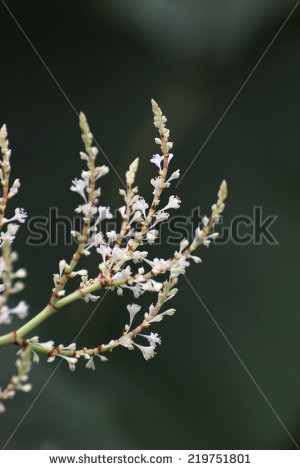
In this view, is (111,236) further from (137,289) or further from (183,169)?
(183,169)

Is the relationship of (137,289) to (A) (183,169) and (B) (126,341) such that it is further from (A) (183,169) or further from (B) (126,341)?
(A) (183,169)

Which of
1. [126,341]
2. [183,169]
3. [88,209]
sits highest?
[88,209]

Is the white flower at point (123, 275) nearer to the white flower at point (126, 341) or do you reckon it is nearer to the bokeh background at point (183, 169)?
the white flower at point (126, 341)

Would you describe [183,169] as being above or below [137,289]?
below

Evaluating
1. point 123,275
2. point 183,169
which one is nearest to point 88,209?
point 123,275

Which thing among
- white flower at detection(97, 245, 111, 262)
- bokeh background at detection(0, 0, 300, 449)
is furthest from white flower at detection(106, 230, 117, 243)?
bokeh background at detection(0, 0, 300, 449)

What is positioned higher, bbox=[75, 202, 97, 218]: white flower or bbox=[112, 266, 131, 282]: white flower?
bbox=[75, 202, 97, 218]: white flower

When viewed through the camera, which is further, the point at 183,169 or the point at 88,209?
the point at 183,169

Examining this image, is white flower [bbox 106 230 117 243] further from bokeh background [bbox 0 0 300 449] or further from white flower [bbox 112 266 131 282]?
bokeh background [bbox 0 0 300 449]

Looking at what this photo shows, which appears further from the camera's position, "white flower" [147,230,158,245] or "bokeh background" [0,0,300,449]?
"bokeh background" [0,0,300,449]
